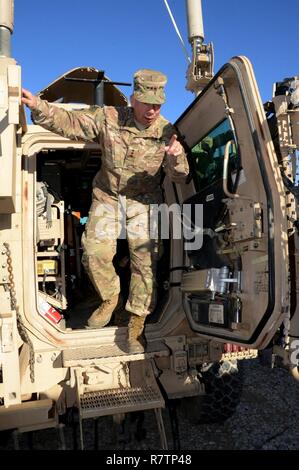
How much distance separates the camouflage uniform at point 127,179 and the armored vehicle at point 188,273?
206mm

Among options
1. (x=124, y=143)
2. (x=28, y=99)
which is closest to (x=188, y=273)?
(x=124, y=143)

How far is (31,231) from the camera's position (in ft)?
9.30

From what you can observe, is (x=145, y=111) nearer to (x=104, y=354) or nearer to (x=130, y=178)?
(x=130, y=178)

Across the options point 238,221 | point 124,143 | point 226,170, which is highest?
point 124,143

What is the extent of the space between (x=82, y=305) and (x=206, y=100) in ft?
8.23

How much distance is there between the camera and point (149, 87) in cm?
281

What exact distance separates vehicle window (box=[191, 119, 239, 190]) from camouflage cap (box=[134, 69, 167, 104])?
1.39 ft

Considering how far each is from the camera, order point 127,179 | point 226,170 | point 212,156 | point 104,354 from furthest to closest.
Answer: point 127,179
point 212,156
point 104,354
point 226,170

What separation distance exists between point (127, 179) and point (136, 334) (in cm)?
108

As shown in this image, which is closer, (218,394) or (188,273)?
(188,273)

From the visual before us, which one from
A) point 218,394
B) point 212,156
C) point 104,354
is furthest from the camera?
point 218,394

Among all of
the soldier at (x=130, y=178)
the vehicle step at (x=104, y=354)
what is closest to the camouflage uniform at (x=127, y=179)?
the soldier at (x=130, y=178)

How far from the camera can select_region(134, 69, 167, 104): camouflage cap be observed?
111 inches

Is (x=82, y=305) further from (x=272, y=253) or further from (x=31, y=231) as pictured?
(x=272, y=253)
